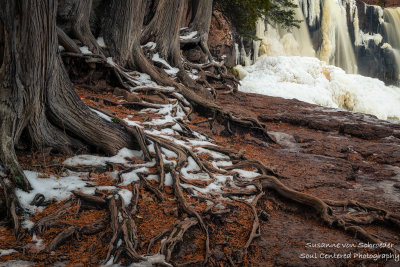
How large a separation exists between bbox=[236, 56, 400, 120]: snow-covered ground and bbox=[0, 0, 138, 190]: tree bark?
11605 millimetres

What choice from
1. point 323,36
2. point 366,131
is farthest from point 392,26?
point 366,131

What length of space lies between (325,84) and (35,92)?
14.9 meters

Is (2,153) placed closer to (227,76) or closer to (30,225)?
(30,225)

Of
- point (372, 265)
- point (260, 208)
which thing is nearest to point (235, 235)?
point (260, 208)

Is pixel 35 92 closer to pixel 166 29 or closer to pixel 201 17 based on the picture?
pixel 166 29

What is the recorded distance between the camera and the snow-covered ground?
15133 mm

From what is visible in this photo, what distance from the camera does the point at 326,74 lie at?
16391 mm

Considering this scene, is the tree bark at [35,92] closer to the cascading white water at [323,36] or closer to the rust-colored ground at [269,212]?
the rust-colored ground at [269,212]

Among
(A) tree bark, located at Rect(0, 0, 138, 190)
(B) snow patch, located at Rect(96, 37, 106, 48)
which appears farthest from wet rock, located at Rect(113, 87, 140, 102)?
(A) tree bark, located at Rect(0, 0, 138, 190)

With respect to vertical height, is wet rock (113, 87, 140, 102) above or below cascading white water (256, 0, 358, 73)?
below

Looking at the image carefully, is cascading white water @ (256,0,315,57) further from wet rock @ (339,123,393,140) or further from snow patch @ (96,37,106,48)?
snow patch @ (96,37,106,48)

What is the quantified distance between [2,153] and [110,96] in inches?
142

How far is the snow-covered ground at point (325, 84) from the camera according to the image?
15.1 metres

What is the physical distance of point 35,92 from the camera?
3.24m
